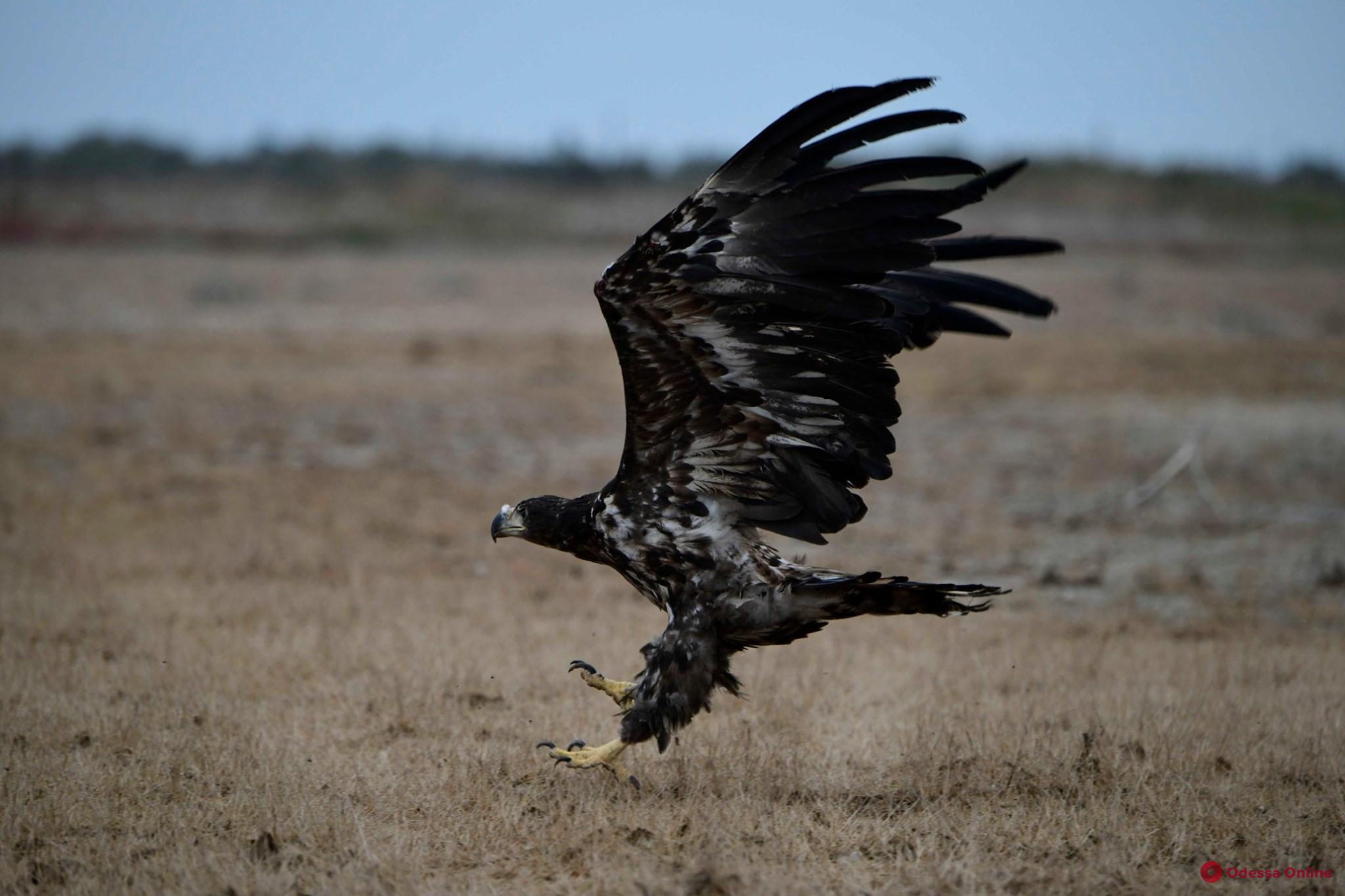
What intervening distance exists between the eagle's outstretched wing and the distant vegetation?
46.9m

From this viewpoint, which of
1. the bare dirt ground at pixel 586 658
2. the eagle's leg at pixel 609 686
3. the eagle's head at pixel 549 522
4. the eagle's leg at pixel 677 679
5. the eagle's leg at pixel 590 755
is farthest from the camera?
the eagle's head at pixel 549 522

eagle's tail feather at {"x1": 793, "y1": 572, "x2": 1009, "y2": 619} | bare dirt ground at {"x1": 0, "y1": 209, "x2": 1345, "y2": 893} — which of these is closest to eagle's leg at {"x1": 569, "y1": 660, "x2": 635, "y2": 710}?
bare dirt ground at {"x1": 0, "y1": 209, "x2": 1345, "y2": 893}

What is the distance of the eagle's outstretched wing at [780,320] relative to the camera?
5637 mm

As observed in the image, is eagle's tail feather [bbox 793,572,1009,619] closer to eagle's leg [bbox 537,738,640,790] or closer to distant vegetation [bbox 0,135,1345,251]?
eagle's leg [bbox 537,738,640,790]

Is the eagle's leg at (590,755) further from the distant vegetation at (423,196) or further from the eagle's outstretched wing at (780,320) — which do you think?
the distant vegetation at (423,196)

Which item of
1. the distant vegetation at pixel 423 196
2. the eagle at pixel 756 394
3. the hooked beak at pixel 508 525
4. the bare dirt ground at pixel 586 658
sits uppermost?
the distant vegetation at pixel 423 196

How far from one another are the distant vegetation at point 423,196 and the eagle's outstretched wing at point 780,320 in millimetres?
46896

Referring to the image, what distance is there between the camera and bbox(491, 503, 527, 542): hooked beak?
682cm

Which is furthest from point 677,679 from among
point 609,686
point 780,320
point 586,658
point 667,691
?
point 586,658

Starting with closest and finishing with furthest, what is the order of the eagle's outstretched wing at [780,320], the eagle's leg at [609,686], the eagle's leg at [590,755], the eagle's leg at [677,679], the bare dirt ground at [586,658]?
the bare dirt ground at [586,658], the eagle's outstretched wing at [780,320], the eagle's leg at [677,679], the eagle's leg at [590,755], the eagle's leg at [609,686]

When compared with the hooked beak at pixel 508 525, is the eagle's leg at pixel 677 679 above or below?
below

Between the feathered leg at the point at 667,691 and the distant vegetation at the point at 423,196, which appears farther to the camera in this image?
the distant vegetation at the point at 423,196

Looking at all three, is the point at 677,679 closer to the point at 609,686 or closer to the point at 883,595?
the point at 609,686

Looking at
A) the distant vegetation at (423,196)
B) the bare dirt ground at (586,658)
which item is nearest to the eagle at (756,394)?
the bare dirt ground at (586,658)
